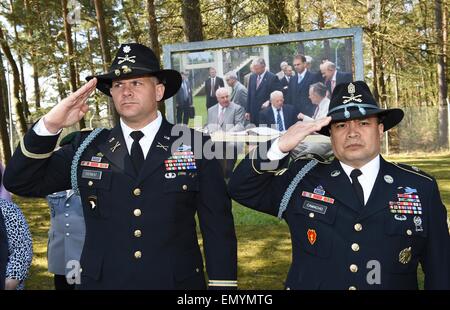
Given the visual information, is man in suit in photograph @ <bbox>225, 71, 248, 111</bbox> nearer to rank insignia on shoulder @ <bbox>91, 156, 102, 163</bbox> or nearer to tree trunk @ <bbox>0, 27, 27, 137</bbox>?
rank insignia on shoulder @ <bbox>91, 156, 102, 163</bbox>

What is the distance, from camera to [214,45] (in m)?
5.96

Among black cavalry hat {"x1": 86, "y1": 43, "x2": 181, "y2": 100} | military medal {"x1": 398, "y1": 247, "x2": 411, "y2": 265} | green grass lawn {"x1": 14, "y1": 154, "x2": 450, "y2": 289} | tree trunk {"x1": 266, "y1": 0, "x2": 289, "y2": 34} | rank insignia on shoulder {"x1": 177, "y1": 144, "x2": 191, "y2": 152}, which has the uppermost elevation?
tree trunk {"x1": 266, "y1": 0, "x2": 289, "y2": 34}

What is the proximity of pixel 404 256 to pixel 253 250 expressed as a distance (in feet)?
15.8

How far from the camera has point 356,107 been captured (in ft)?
9.41

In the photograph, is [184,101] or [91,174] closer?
[91,174]

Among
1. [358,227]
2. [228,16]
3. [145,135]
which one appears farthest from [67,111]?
[228,16]

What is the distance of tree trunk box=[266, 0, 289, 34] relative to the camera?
11445 mm

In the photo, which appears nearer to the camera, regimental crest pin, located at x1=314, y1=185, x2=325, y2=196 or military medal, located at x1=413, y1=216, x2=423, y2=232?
military medal, located at x1=413, y1=216, x2=423, y2=232

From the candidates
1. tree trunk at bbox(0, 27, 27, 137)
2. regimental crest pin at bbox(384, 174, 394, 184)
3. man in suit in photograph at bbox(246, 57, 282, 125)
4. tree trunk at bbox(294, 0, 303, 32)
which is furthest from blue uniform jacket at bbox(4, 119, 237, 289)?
tree trunk at bbox(0, 27, 27, 137)

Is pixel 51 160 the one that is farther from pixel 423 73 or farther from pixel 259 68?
pixel 423 73

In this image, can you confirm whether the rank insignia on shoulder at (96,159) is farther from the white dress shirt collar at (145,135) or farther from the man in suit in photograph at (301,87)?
the man in suit in photograph at (301,87)

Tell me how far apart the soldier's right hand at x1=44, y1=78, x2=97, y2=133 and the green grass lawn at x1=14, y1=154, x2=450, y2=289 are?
376 cm

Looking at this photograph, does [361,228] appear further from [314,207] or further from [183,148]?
[183,148]
